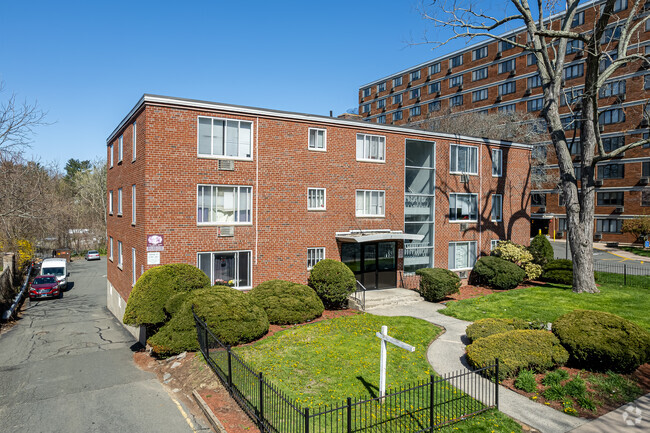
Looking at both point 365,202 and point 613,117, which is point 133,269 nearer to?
point 365,202

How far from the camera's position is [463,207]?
2455 centimetres

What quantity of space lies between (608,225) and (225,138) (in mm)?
50627

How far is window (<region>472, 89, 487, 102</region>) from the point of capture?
66.4m

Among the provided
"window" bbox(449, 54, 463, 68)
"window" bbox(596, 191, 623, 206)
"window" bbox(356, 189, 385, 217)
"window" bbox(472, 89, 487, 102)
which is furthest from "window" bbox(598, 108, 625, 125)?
"window" bbox(356, 189, 385, 217)

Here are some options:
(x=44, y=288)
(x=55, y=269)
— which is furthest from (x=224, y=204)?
(x=55, y=269)

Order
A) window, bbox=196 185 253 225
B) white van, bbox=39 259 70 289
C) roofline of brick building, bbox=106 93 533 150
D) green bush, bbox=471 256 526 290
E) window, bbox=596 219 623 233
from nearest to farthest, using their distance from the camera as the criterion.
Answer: roofline of brick building, bbox=106 93 533 150 < window, bbox=196 185 253 225 < green bush, bbox=471 256 526 290 < white van, bbox=39 259 70 289 < window, bbox=596 219 623 233

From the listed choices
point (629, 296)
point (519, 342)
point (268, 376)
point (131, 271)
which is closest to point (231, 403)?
point (268, 376)

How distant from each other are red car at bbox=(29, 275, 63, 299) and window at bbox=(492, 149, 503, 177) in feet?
107

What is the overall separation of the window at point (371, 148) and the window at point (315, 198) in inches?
111

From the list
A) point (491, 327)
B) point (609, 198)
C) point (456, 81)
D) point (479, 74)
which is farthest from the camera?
point (456, 81)

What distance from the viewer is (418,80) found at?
259 feet

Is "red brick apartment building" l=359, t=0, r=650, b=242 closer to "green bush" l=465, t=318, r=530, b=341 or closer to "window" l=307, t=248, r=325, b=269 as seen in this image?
"window" l=307, t=248, r=325, b=269

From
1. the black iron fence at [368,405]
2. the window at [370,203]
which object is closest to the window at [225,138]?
the window at [370,203]

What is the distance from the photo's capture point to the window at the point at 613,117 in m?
48.5
